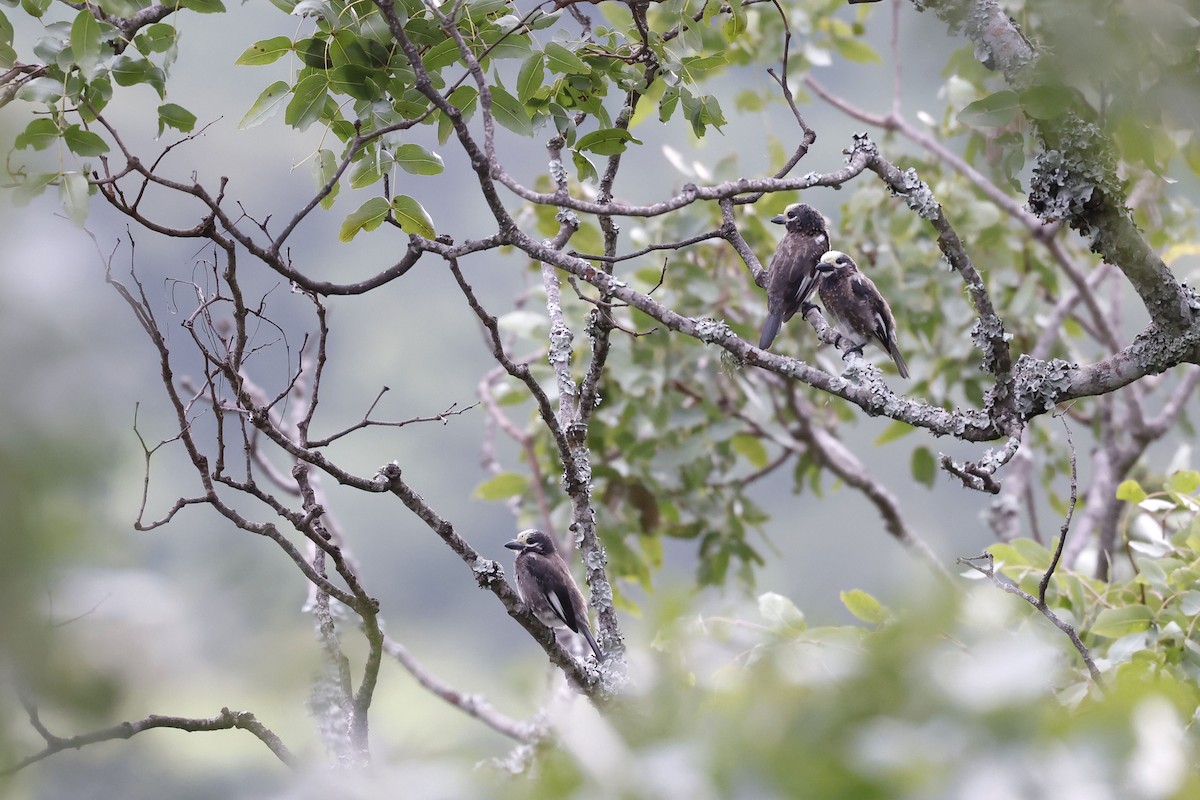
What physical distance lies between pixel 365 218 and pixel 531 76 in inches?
18.5

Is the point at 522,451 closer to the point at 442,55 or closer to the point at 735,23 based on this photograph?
the point at 735,23

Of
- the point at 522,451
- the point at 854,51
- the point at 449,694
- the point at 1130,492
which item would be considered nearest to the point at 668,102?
the point at 1130,492

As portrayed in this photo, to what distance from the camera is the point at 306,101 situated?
2.20 meters

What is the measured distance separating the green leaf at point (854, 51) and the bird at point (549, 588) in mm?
2966

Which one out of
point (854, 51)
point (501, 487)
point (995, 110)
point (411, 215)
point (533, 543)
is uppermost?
point (854, 51)

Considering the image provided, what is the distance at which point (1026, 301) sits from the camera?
17.1 ft

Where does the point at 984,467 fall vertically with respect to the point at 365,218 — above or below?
below

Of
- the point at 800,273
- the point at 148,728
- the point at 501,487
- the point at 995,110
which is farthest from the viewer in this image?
the point at 501,487

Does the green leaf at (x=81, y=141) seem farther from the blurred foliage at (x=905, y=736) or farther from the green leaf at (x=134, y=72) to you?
the blurred foliage at (x=905, y=736)

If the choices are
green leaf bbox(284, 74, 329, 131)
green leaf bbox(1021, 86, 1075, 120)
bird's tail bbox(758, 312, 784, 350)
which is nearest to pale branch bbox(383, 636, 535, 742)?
bird's tail bbox(758, 312, 784, 350)

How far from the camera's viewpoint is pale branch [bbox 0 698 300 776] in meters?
0.88

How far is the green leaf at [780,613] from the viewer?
259 centimetres

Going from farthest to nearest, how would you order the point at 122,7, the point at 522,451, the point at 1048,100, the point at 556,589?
the point at 522,451, the point at 556,589, the point at 122,7, the point at 1048,100

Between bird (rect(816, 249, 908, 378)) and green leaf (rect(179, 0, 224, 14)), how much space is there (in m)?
1.95
